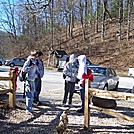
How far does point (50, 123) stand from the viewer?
7.77 meters

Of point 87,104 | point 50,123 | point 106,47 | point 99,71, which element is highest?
point 106,47

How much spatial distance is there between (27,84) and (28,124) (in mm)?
1421

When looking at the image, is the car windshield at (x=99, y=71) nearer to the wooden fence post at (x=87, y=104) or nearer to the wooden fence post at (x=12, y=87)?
the wooden fence post at (x=12, y=87)

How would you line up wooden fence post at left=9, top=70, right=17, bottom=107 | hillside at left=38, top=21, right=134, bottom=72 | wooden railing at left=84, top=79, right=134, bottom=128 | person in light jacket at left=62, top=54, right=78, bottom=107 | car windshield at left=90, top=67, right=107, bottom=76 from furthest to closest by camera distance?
1. hillside at left=38, top=21, right=134, bottom=72
2. car windshield at left=90, top=67, right=107, bottom=76
3. person in light jacket at left=62, top=54, right=78, bottom=107
4. wooden fence post at left=9, top=70, right=17, bottom=107
5. wooden railing at left=84, top=79, right=134, bottom=128

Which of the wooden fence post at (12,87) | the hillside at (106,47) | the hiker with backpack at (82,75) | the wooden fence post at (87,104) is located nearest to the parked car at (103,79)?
the hiker with backpack at (82,75)

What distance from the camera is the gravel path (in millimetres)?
7003

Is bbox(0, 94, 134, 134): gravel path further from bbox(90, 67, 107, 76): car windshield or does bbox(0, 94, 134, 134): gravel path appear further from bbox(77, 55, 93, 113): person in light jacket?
bbox(90, 67, 107, 76): car windshield

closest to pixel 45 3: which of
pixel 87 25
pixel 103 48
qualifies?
pixel 103 48

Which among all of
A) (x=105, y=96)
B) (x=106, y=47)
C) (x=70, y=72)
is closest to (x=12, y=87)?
(x=70, y=72)

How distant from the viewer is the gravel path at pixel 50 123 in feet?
23.0

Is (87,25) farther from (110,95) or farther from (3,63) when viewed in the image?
(110,95)

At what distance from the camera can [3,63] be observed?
1969 inches

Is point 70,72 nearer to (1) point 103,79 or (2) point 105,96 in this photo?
(2) point 105,96

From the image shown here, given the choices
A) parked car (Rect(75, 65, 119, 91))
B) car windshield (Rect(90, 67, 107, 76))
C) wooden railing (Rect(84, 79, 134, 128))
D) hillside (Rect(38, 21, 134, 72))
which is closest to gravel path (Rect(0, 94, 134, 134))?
wooden railing (Rect(84, 79, 134, 128))
